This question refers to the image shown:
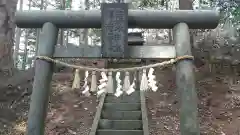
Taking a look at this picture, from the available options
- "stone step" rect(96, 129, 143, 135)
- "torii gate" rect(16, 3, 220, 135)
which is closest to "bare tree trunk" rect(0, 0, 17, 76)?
"stone step" rect(96, 129, 143, 135)

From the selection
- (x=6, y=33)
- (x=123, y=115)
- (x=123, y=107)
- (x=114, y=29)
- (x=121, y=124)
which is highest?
(x=6, y=33)

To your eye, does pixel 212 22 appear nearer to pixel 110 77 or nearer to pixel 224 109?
pixel 110 77

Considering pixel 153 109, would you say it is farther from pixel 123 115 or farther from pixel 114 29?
pixel 114 29

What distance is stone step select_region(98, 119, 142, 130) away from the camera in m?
7.31

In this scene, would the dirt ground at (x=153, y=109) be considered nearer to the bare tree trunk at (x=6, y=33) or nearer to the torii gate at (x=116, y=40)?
the bare tree trunk at (x=6, y=33)

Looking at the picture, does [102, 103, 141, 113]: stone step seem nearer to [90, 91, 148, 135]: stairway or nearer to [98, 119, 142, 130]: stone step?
[90, 91, 148, 135]: stairway

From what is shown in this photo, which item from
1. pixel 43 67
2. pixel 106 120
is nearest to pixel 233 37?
pixel 106 120

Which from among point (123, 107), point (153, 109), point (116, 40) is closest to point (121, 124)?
point (123, 107)

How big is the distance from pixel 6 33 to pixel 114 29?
19.4 ft

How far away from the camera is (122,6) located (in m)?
4.43

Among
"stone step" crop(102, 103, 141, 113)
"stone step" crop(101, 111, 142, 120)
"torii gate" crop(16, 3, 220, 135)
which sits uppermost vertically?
"torii gate" crop(16, 3, 220, 135)

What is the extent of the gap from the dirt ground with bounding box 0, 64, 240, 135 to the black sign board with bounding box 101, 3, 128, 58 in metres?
3.74

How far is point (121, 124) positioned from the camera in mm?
7352

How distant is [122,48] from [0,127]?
5020mm
